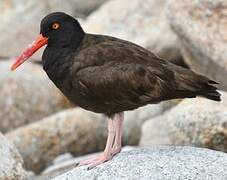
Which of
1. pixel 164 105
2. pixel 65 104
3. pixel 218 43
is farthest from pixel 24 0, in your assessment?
pixel 218 43

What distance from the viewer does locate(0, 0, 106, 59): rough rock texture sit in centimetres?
1692

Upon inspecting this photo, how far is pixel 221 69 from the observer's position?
39.7ft

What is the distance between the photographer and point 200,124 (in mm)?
10523

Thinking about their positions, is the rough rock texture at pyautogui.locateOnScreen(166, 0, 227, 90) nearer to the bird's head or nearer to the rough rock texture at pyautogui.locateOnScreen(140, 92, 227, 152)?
the rough rock texture at pyautogui.locateOnScreen(140, 92, 227, 152)

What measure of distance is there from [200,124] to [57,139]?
3.21 metres

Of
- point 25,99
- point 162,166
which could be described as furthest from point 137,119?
point 162,166

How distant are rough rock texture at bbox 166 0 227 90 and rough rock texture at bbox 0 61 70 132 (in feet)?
10.1

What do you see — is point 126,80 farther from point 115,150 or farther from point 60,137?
point 60,137

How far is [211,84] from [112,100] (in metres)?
1.14

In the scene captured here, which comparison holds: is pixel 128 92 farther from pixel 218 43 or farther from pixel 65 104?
pixel 65 104

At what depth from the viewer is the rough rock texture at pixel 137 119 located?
524 inches

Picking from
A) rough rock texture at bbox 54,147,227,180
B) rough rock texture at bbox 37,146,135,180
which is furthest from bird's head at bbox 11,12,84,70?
rough rock texture at bbox 37,146,135,180

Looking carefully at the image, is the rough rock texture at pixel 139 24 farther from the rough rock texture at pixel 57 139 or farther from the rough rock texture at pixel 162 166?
the rough rock texture at pixel 162 166

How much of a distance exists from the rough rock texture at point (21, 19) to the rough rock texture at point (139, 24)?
4.36 ft
